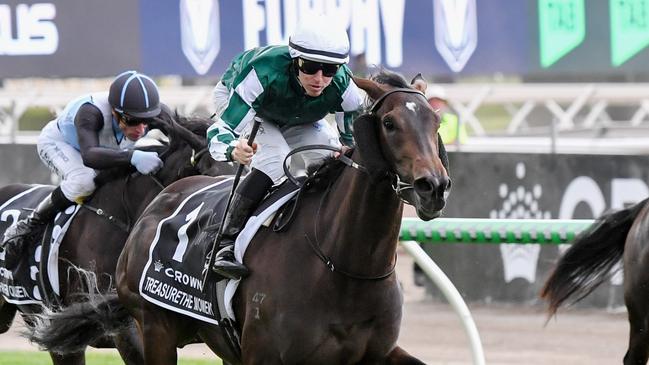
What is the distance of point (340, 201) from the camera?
4.82 meters

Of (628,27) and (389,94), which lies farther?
(628,27)

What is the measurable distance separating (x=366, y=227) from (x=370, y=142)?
331mm

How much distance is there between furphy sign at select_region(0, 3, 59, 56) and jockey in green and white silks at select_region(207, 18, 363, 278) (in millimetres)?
9668

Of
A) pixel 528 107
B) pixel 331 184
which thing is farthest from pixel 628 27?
pixel 331 184

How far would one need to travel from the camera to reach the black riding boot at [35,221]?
7.09m

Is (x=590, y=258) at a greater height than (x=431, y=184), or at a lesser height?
lesser

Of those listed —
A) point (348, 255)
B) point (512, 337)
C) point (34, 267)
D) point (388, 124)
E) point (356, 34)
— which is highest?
point (388, 124)

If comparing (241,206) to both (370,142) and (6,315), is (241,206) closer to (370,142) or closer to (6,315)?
(370,142)

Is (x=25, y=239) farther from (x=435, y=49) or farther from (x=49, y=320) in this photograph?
(x=435, y=49)

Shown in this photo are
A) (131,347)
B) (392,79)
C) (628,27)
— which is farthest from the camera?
(628,27)

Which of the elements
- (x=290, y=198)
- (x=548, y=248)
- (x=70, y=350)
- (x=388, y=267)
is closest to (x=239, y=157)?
(x=290, y=198)

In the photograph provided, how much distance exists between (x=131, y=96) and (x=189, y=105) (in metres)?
9.20

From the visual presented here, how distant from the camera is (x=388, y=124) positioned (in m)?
4.48

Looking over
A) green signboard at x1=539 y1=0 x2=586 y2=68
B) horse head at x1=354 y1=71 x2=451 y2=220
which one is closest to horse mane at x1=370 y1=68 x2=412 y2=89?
horse head at x1=354 y1=71 x2=451 y2=220
